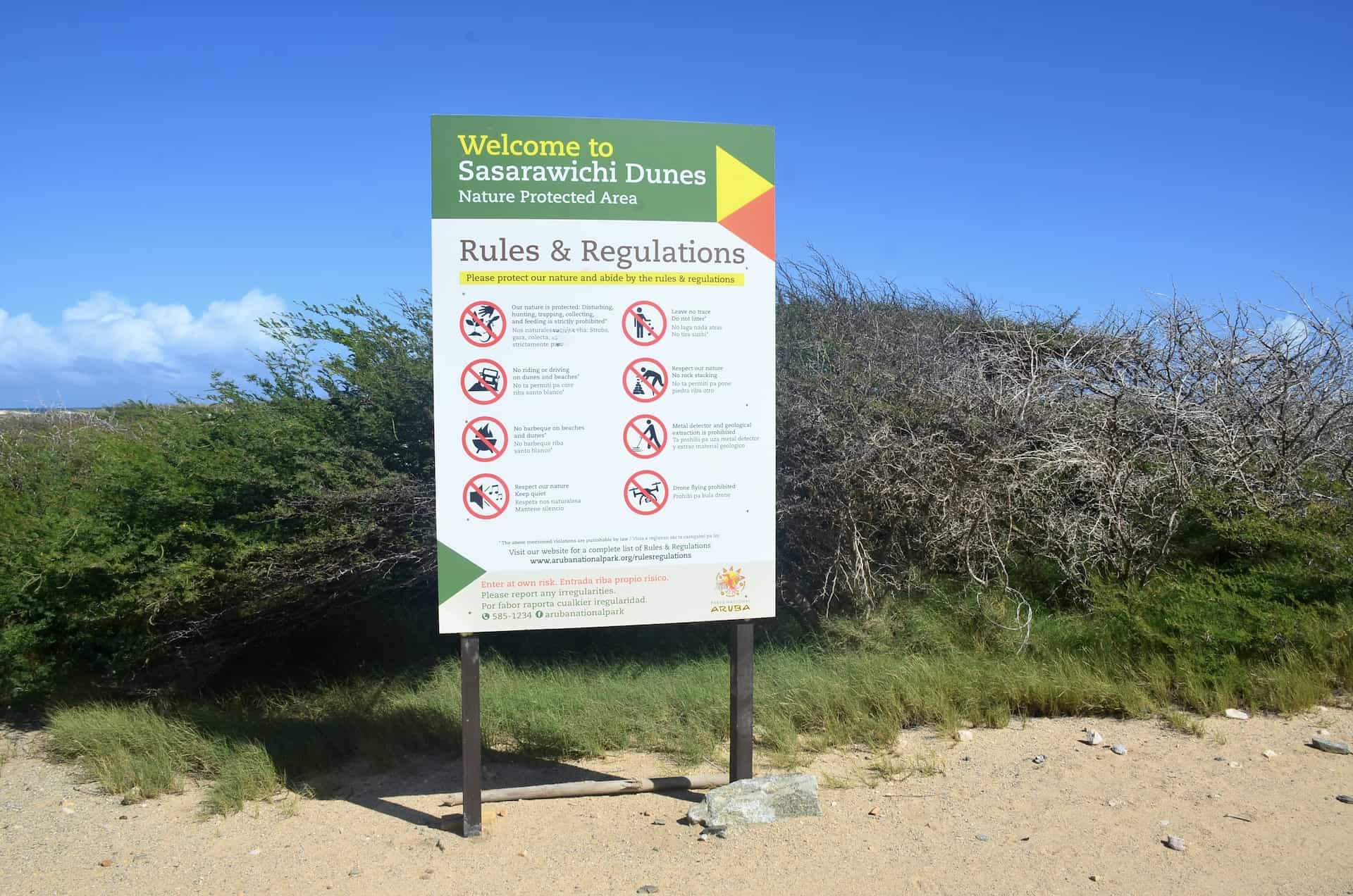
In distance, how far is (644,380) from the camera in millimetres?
4703

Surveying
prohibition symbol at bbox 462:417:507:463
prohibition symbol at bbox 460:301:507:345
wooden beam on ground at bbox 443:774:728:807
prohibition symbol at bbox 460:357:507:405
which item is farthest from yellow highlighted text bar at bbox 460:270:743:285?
wooden beam on ground at bbox 443:774:728:807

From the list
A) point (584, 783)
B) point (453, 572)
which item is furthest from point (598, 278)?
point (584, 783)

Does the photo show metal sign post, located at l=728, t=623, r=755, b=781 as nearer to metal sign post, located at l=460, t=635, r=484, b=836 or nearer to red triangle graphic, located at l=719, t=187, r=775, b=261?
metal sign post, located at l=460, t=635, r=484, b=836

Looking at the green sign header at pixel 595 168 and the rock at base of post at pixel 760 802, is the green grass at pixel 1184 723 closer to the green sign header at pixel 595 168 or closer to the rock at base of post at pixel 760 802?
the rock at base of post at pixel 760 802

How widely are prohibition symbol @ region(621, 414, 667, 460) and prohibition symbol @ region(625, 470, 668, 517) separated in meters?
0.10

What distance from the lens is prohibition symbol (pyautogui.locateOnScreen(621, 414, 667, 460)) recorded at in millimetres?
4684

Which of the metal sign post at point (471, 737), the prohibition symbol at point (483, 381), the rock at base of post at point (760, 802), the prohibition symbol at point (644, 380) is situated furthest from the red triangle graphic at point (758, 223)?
the rock at base of post at point (760, 802)

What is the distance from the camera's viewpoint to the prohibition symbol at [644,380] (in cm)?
Answer: 468

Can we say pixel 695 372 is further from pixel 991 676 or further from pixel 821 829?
pixel 991 676

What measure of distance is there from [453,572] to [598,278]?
158 centimetres

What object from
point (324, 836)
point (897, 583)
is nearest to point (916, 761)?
point (897, 583)

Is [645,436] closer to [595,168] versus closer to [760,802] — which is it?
[595,168]

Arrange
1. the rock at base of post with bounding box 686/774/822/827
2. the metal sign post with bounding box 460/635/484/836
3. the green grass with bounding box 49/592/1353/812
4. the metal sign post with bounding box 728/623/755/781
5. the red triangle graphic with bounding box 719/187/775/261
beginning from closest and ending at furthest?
the rock at base of post with bounding box 686/774/822/827 < the metal sign post with bounding box 460/635/484/836 < the red triangle graphic with bounding box 719/187/775/261 < the metal sign post with bounding box 728/623/755/781 < the green grass with bounding box 49/592/1353/812

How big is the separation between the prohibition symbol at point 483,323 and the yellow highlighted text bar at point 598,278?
11 centimetres
